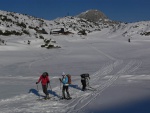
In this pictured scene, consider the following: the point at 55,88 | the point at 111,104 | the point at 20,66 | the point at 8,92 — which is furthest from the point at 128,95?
the point at 20,66

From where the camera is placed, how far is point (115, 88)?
1734 centimetres

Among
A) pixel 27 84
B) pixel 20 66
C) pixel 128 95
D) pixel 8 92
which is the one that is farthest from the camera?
pixel 20 66

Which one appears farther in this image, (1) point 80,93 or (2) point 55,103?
(1) point 80,93

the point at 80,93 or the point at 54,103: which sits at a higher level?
the point at 80,93

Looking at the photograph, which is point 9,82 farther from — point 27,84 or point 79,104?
point 79,104

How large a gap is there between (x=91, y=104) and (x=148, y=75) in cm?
935

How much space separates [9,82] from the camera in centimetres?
2062

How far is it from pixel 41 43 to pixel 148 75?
3162 centimetres

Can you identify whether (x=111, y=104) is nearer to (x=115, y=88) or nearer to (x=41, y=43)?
(x=115, y=88)

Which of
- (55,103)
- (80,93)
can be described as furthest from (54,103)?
(80,93)

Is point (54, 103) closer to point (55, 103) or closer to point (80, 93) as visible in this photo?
point (55, 103)

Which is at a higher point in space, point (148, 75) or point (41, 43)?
point (41, 43)

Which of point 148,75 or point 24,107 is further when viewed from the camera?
point 148,75

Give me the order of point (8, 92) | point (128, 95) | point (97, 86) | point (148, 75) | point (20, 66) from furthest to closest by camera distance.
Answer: point (20, 66)
point (148, 75)
point (97, 86)
point (8, 92)
point (128, 95)
